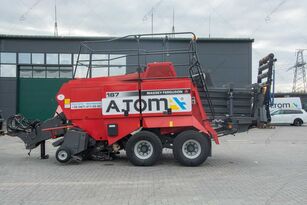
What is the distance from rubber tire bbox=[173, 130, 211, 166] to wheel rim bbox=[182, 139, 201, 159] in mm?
69

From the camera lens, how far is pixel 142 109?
37.2ft

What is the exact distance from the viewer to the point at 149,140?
36.7 ft

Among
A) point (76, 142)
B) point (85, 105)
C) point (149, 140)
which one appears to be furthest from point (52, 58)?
point (149, 140)

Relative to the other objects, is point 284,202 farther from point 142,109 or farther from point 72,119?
point 72,119

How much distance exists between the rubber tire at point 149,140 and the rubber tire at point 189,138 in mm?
457

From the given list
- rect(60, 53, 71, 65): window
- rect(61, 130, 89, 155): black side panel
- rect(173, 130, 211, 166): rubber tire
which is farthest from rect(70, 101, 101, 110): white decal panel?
rect(60, 53, 71, 65): window

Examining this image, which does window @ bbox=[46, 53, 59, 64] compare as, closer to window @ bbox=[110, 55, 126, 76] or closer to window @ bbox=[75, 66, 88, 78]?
window @ bbox=[110, 55, 126, 76]

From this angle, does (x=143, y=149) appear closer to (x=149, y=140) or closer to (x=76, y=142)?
(x=149, y=140)

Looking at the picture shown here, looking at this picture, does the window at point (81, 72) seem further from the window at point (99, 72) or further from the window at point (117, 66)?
the window at point (117, 66)

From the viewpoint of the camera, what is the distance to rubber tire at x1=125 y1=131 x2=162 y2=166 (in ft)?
36.6

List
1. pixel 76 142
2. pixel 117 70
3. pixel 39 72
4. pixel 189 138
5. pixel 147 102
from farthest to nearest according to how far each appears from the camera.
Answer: pixel 39 72, pixel 117 70, pixel 76 142, pixel 147 102, pixel 189 138

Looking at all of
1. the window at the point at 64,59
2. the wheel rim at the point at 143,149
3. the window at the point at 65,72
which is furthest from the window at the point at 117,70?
the window at the point at 64,59

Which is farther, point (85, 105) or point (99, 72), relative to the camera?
point (99, 72)

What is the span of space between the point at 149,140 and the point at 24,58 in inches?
1018
